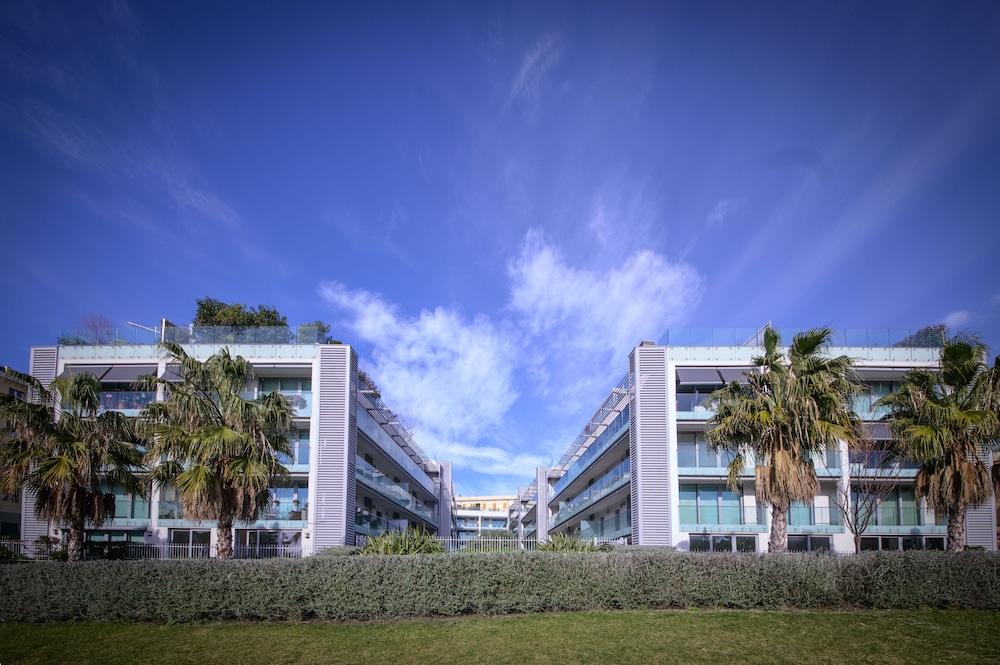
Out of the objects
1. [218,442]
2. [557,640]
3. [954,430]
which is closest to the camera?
[557,640]

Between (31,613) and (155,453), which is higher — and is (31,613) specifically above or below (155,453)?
below

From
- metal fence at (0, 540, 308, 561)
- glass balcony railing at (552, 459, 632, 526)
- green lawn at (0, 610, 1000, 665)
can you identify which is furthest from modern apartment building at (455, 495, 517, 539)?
green lawn at (0, 610, 1000, 665)

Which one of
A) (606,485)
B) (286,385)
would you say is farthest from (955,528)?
(286,385)

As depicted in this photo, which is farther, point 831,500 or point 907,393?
point 831,500

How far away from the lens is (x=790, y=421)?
19938 mm

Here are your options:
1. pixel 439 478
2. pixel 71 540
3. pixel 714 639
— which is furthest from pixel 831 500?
pixel 439 478

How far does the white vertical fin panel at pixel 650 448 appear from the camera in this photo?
3033 cm

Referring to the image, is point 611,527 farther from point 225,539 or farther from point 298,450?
point 225,539

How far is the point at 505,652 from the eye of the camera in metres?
14.4

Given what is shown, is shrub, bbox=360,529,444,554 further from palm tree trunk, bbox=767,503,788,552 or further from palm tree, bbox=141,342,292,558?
palm tree trunk, bbox=767,503,788,552

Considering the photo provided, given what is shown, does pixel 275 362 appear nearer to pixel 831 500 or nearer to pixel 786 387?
pixel 786 387

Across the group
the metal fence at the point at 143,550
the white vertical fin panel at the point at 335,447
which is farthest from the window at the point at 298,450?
the metal fence at the point at 143,550

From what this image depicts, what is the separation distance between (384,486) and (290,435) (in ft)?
24.9

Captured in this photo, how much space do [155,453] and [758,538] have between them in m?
Answer: 23.4
